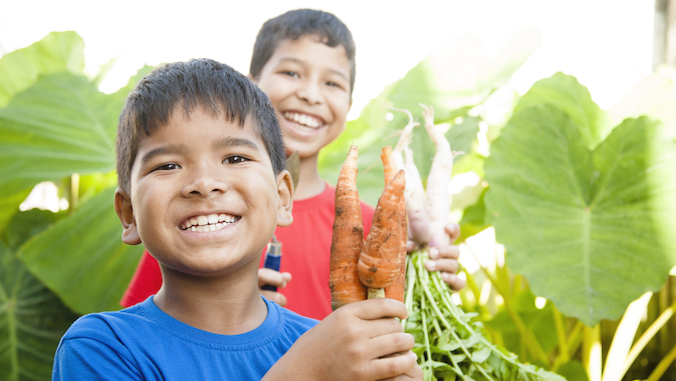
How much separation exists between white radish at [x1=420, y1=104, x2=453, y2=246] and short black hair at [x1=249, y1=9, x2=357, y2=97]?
0.33m

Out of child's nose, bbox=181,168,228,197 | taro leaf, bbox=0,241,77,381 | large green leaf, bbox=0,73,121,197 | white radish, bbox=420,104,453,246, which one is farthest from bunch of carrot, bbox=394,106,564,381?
taro leaf, bbox=0,241,77,381

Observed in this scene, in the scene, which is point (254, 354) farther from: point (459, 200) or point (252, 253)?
point (459, 200)

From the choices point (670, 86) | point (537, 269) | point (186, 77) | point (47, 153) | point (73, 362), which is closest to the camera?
point (73, 362)

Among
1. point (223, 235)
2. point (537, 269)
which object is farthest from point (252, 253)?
point (537, 269)

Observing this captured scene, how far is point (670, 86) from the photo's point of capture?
1626 millimetres

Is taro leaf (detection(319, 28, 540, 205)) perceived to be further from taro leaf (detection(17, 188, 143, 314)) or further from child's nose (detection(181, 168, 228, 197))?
child's nose (detection(181, 168, 228, 197))

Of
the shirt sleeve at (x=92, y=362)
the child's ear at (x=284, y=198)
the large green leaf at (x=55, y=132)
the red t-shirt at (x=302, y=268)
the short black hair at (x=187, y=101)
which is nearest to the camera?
the shirt sleeve at (x=92, y=362)

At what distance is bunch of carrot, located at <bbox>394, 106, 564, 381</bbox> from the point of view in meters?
0.79

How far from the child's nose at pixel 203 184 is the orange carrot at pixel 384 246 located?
0.19 m

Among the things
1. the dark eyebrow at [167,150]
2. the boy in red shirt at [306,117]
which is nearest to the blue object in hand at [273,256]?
the boy in red shirt at [306,117]

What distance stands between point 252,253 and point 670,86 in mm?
1503

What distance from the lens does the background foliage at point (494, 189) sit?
1349 millimetres

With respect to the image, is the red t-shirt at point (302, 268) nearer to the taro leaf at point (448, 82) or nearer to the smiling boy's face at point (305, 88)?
the smiling boy's face at point (305, 88)

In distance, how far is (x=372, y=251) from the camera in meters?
0.65
